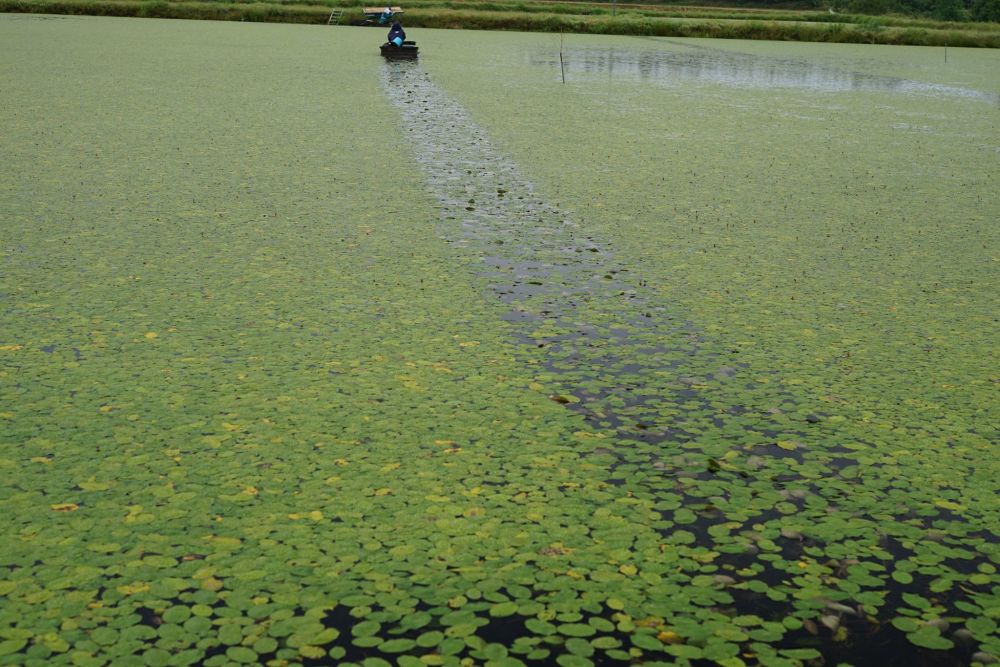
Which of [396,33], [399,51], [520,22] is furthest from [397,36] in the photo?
[520,22]

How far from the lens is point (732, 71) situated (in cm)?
1388

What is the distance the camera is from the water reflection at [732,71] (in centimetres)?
1200

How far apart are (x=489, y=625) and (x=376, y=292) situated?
6.61 ft

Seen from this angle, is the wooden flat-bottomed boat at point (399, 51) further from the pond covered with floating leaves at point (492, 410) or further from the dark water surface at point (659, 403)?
the dark water surface at point (659, 403)

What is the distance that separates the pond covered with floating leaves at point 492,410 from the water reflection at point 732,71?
6.05 m

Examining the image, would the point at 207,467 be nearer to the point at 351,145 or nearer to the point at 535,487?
the point at 535,487

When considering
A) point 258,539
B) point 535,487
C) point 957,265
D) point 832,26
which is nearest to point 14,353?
point 258,539

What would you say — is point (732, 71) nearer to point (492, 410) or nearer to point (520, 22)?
point (520, 22)

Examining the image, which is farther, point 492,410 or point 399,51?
point 399,51

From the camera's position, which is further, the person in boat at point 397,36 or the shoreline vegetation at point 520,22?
the shoreline vegetation at point 520,22

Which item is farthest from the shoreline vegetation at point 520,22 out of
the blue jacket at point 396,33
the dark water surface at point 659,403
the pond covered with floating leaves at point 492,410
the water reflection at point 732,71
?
the dark water surface at point 659,403

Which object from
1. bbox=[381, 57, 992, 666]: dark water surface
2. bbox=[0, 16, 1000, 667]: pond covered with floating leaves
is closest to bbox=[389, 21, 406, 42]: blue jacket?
bbox=[0, 16, 1000, 667]: pond covered with floating leaves

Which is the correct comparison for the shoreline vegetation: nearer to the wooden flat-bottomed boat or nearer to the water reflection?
the water reflection

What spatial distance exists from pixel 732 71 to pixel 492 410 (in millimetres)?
12153
